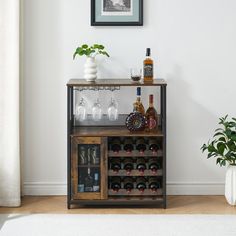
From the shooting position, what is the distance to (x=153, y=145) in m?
5.09

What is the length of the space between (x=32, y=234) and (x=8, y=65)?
136 cm

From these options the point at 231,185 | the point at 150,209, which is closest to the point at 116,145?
the point at 150,209

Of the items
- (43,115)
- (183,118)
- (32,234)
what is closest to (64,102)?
(43,115)

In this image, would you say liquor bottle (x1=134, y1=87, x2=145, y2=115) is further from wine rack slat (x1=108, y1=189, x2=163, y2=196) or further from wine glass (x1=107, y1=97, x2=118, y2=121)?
wine rack slat (x1=108, y1=189, x2=163, y2=196)

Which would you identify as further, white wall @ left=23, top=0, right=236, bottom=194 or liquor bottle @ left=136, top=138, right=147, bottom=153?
white wall @ left=23, top=0, right=236, bottom=194

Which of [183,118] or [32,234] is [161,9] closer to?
[183,118]

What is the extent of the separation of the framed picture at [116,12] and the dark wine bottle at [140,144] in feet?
3.04

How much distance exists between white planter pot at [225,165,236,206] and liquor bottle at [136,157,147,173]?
646 mm

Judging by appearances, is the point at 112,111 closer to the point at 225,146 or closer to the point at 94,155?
the point at 94,155

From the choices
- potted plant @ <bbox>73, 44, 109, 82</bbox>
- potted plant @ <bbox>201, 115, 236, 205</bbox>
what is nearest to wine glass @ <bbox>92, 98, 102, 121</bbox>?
potted plant @ <bbox>73, 44, 109, 82</bbox>

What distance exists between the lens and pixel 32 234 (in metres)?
4.44

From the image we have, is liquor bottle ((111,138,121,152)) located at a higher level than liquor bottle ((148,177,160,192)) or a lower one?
higher

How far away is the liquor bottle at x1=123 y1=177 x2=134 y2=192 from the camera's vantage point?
5.10 metres

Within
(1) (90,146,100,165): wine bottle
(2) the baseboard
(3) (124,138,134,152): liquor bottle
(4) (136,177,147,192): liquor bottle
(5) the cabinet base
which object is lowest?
(5) the cabinet base
